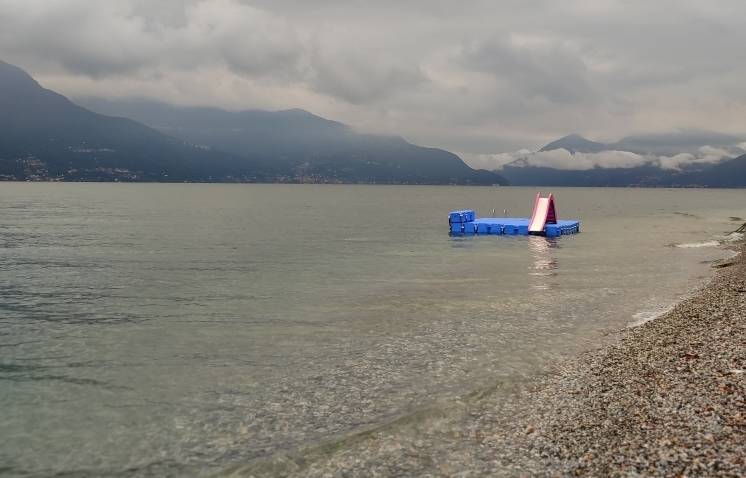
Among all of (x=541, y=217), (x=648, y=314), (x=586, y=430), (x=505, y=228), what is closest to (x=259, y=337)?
(x=586, y=430)

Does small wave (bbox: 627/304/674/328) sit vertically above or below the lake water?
above

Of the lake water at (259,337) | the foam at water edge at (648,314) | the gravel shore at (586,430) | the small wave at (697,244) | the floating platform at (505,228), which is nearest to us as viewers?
the gravel shore at (586,430)

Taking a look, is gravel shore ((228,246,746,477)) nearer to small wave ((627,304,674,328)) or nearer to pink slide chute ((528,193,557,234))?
small wave ((627,304,674,328))

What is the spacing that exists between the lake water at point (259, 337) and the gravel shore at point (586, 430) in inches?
48.3

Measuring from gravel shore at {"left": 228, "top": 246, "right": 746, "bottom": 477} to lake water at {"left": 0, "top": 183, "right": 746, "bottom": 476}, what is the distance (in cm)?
123

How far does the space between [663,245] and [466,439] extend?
6087 cm

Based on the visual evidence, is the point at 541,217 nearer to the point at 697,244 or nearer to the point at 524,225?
the point at 524,225

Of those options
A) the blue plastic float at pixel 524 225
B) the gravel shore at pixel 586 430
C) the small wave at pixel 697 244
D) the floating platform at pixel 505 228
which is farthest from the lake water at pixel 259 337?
the blue plastic float at pixel 524 225

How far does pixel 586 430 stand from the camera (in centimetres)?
1312

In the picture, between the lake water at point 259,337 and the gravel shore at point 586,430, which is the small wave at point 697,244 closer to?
the lake water at point 259,337

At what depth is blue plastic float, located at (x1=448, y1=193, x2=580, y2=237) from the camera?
Result: 74.2 metres

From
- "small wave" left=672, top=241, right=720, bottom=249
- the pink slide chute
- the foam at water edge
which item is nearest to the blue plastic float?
the pink slide chute

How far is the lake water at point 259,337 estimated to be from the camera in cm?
1466

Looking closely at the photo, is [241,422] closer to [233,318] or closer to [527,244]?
[233,318]
